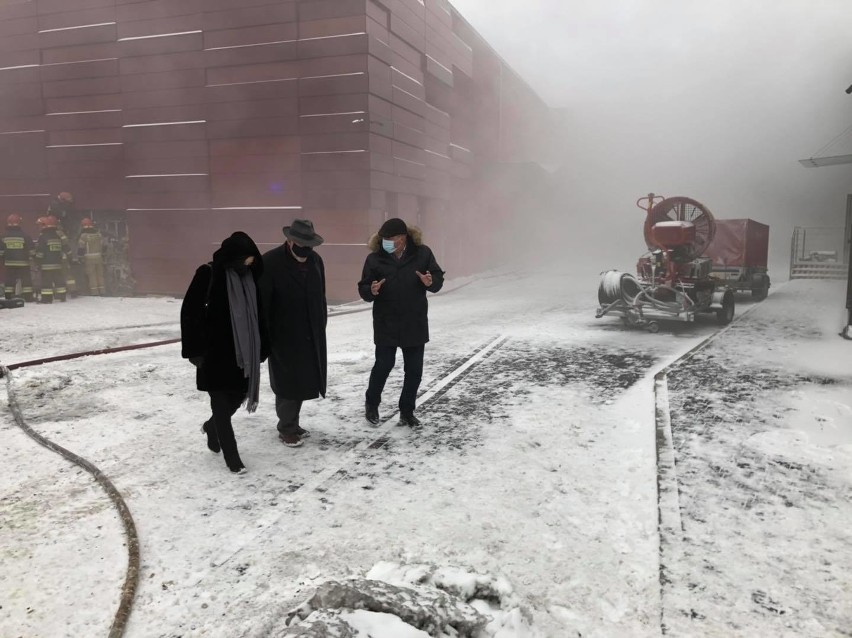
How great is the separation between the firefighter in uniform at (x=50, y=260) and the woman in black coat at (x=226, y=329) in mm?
11360

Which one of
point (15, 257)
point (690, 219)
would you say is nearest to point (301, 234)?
point (690, 219)

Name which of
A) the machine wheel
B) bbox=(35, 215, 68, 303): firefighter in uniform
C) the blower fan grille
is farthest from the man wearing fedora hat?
bbox=(35, 215, 68, 303): firefighter in uniform

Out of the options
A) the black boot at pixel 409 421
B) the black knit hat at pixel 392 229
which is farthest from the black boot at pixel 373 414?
the black knit hat at pixel 392 229

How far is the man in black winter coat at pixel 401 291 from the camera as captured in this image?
485 centimetres

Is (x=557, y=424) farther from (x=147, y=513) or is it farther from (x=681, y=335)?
(x=681, y=335)

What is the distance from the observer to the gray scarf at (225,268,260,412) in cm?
396

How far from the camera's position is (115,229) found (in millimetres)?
16078

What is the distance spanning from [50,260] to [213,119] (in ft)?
16.3

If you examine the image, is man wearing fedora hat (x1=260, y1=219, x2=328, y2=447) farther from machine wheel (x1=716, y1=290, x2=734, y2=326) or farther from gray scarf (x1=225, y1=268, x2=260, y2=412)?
machine wheel (x1=716, y1=290, x2=734, y2=326)

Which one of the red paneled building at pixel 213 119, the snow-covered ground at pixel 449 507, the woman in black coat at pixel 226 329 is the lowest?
the snow-covered ground at pixel 449 507

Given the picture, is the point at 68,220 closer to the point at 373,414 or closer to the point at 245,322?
the point at 373,414

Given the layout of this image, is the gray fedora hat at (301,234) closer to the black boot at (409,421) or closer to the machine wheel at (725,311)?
the black boot at (409,421)

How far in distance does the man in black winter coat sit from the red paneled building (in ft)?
30.7

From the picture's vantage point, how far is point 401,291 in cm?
486
